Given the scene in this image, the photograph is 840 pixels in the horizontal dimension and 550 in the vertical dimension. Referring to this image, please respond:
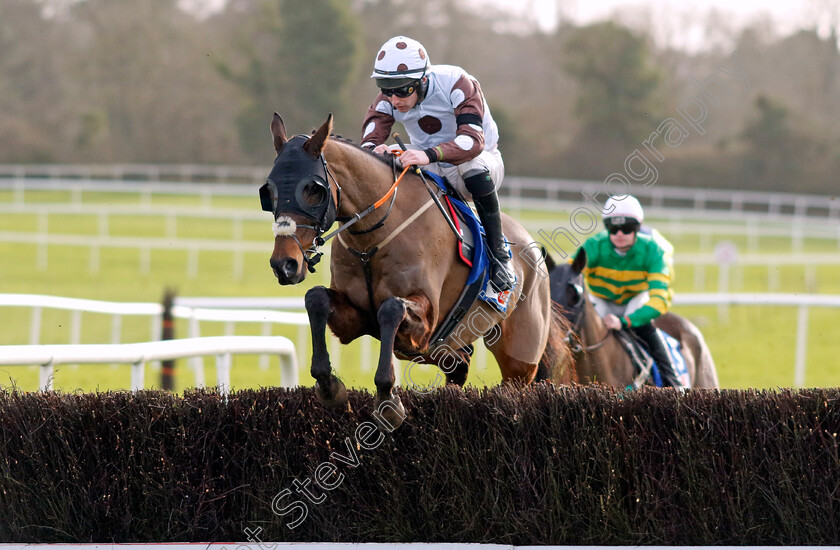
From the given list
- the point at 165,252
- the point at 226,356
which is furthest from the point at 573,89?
the point at 226,356

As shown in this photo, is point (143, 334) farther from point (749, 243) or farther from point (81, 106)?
point (81, 106)

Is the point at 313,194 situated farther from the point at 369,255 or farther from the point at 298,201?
the point at 369,255

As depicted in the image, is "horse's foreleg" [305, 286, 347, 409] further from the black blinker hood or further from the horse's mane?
the horse's mane

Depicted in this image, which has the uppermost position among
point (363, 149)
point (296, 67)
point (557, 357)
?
point (296, 67)

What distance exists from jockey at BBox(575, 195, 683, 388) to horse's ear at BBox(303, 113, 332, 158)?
294 cm

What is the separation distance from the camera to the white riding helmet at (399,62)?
4.41 metres

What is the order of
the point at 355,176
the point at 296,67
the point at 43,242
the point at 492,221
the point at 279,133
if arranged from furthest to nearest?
the point at 296,67 < the point at 43,242 < the point at 492,221 < the point at 355,176 < the point at 279,133

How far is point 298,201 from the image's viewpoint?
3719 millimetres

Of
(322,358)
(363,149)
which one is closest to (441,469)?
(322,358)

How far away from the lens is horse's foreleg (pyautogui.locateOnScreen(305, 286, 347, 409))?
13.0 ft

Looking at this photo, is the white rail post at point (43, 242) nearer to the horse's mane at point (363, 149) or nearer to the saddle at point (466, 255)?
the saddle at point (466, 255)

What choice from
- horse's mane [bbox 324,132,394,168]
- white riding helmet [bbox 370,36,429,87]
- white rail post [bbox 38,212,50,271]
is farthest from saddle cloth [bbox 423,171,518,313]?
white rail post [bbox 38,212,50,271]

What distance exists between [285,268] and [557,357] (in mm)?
2520

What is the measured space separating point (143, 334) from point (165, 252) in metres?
9.33
